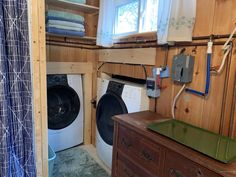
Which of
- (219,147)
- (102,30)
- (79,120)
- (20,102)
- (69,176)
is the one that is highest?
(102,30)

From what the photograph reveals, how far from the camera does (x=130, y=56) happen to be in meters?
1.97

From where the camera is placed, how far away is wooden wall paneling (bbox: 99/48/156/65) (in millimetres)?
1742

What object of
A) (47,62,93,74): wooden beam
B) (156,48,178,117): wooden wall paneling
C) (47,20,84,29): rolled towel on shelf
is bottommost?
(156,48,178,117): wooden wall paneling

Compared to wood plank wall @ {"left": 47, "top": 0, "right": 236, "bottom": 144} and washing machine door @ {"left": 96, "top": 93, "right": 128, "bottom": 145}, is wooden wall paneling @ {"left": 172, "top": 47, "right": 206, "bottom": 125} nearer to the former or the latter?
wood plank wall @ {"left": 47, "top": 0, "right": 236, "bottom": 144}

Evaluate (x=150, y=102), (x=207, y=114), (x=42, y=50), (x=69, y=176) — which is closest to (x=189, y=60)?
(x=207, y=114)

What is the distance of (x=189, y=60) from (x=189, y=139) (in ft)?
1.92

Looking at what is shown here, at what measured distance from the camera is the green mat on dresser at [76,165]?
208 cm

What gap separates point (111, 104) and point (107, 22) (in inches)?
35.7

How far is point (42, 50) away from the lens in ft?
4.47

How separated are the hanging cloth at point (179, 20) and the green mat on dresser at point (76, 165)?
1.61 meters

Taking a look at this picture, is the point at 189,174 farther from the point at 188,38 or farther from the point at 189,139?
the point at 188,38

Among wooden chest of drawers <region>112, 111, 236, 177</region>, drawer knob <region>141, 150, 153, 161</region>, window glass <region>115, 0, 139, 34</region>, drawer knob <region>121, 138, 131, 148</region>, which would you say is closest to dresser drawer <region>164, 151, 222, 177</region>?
wooden chest of drawers <region>112, 111, 236, 177</region>

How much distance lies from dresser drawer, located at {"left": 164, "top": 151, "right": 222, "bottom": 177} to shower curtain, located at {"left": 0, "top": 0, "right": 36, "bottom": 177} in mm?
933

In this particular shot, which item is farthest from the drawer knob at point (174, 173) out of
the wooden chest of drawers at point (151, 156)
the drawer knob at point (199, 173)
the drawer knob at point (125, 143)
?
the drawer knob at point (125, 143)
